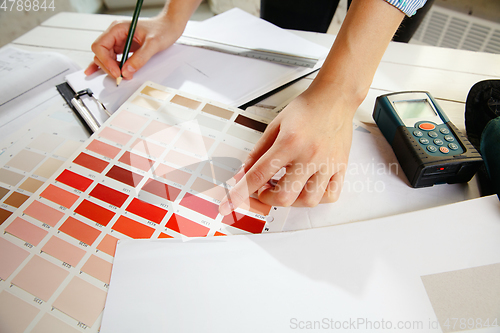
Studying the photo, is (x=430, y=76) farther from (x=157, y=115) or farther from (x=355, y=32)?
(x=157, y=115)

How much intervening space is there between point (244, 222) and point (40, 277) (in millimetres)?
238

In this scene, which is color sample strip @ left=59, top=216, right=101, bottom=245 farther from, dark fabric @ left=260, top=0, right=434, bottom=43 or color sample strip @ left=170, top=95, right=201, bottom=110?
dark fabric @ left=260, top=0, right=434, bottom=43

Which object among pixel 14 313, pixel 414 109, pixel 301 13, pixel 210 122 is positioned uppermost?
pixel 301 13

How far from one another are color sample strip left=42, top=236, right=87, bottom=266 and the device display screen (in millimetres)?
488

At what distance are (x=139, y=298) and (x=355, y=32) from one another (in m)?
0.46

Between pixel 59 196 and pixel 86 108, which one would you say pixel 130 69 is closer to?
pixel 86 108

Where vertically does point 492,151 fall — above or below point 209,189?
above

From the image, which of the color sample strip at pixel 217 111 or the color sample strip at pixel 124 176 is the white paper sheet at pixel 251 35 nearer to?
the color sample strip at pixel 217 111

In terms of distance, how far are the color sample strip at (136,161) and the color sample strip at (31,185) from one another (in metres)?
0.12

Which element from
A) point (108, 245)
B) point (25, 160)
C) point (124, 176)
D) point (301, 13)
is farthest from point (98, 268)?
point (301, 13)

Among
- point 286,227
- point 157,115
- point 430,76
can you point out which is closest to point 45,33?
point 157,115

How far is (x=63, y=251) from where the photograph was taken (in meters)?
0.35

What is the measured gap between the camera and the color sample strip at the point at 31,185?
1.36 ft

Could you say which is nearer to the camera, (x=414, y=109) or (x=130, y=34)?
(x=414, y=109)
